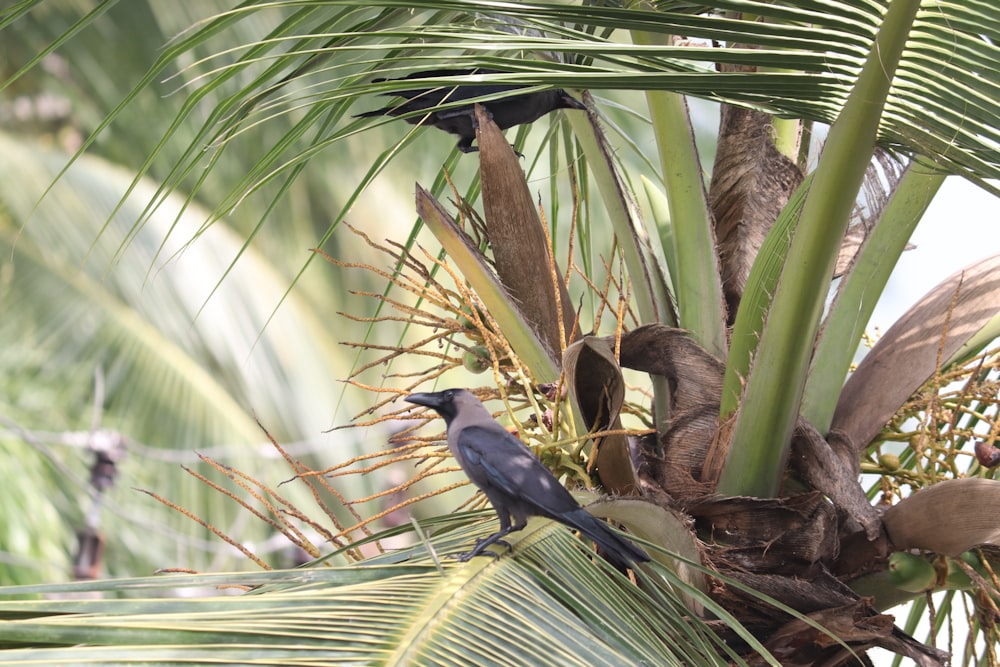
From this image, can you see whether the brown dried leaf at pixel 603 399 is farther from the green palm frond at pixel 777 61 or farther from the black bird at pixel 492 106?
the black bird at pixel 492 106

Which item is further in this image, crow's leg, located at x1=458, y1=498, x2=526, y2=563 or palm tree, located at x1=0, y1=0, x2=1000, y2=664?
crow's leg, located at x1=458, y1=498, x2=526, y2=563

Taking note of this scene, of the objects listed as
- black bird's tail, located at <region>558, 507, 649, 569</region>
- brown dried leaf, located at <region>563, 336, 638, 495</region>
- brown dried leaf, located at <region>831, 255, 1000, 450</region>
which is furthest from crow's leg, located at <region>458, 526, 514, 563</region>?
brown dried leaf, located at <region>831, 255, 1000, 450</region>

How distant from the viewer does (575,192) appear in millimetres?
2527

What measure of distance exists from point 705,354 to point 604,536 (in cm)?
56

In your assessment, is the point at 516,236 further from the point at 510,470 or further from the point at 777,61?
the point at 777,61

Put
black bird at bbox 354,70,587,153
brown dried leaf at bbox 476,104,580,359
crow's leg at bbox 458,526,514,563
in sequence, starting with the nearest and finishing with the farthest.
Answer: crow's leg at bbox 458,526,514,563 → brown dried leaf at bbox 476,104,580,359 → black bird at bbox 354,70,587,153

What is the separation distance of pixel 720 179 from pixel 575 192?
400 millimetres

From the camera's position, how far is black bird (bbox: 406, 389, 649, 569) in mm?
1562

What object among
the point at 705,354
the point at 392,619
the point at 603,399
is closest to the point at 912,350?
the point at 705,354

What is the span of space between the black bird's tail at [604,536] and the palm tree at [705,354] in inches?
1.6

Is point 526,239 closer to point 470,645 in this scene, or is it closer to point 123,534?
point 470,645

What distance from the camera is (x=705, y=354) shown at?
6.55 feet

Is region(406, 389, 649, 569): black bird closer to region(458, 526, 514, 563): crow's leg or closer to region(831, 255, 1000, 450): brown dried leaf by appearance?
region(458, 526, 514, 563): crow's leg

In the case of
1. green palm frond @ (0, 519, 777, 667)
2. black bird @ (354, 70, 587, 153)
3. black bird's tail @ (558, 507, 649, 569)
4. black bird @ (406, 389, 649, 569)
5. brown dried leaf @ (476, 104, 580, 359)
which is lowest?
green palm frond @ (0, 519, 777, 667)
